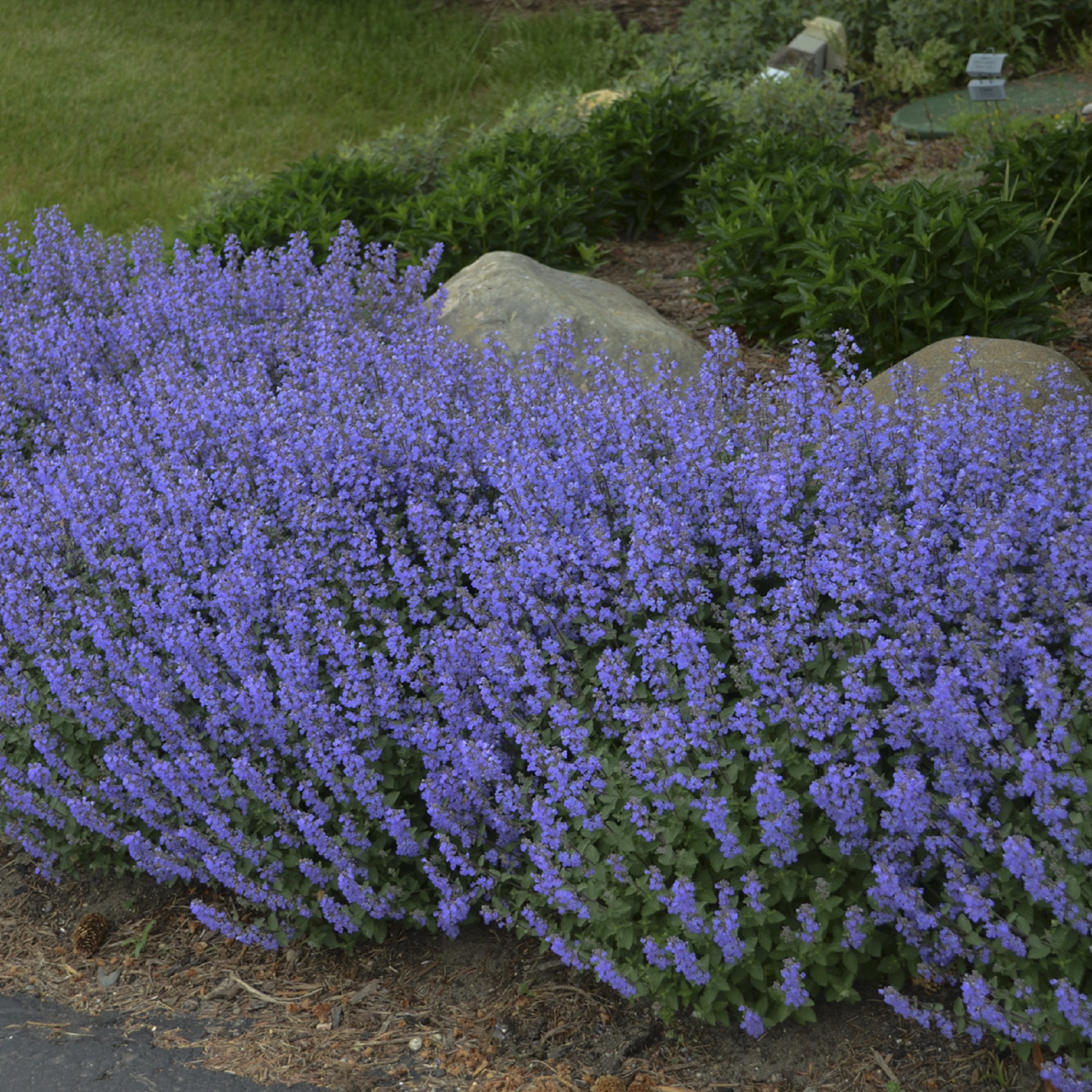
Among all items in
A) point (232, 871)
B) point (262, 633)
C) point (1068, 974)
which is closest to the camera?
point (1068, 974)

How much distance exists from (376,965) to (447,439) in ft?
5.40

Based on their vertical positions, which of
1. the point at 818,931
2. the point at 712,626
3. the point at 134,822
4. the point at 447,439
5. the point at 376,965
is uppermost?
the point at 447,439

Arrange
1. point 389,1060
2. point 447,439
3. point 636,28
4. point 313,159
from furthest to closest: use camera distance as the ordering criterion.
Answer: point 636,28 → point 313,159 → point 447,439 → point 389,1060

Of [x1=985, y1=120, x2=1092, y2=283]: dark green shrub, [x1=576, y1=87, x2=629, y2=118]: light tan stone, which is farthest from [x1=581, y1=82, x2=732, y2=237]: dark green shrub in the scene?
[x1=985, y1=120, x2=1092, y2=283]: dark green shrub

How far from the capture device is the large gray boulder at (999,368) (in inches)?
163

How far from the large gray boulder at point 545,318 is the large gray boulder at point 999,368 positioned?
3.22ft

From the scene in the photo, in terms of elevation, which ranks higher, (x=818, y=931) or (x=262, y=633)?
(x=262, y=633)

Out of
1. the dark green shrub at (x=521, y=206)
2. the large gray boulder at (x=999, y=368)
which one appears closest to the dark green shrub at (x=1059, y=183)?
the large gray boulder at (x=999, y=368)

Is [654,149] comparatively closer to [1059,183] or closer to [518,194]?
[518,194]

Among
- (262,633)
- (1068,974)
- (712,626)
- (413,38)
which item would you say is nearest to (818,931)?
(1068,974)

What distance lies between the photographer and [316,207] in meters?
6.96

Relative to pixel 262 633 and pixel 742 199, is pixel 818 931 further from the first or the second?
pixel 742 199

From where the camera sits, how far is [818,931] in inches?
105

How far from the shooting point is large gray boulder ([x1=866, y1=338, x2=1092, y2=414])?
13.6ft
